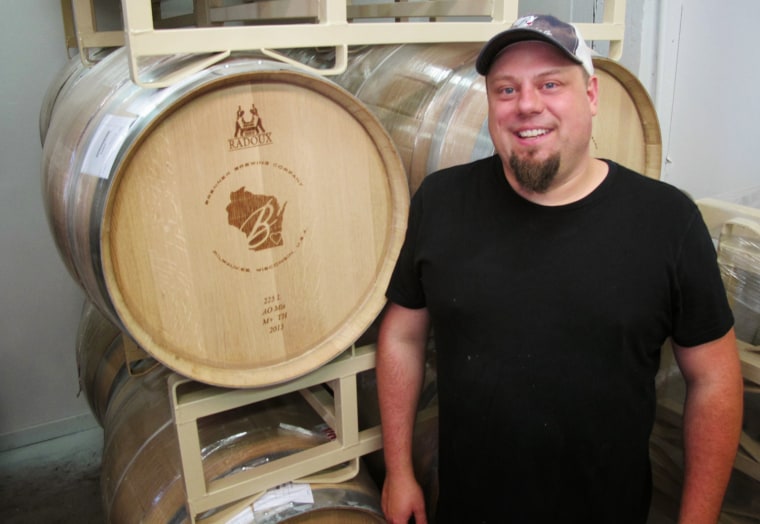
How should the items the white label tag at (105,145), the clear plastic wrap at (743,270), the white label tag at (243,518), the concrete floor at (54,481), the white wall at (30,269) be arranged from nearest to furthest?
the white label tag at (105,145), the white label tag at (243,518), the clear plastic wrap at (743,270), the concrete floor at (54,481), the white wall at (30,269)

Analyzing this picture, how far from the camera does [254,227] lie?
142 cm

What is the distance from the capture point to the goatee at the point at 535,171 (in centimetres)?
138

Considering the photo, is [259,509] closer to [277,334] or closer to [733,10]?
[277,334]

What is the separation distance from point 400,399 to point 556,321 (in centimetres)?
53

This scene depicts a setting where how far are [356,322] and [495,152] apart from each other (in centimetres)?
54

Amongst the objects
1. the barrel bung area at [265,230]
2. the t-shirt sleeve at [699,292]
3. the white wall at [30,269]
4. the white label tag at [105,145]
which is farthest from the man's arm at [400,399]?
the white wall at [30,269]

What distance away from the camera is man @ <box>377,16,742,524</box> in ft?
4.50

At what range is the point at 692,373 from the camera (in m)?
1.45

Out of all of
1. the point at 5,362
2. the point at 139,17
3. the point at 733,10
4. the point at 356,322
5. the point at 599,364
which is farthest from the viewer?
the point at 5,362

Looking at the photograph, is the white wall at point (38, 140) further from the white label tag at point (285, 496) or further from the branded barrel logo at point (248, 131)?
the white label tag at point (285, 496)

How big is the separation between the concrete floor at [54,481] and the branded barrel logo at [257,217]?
244cm

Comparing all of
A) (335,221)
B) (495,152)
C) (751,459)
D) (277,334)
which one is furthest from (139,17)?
(751,459)

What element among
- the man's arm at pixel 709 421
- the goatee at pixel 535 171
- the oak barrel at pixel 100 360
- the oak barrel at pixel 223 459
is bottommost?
the oak barrel at pixel 100 360

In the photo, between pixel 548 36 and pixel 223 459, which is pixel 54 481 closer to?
pixel 223 459
